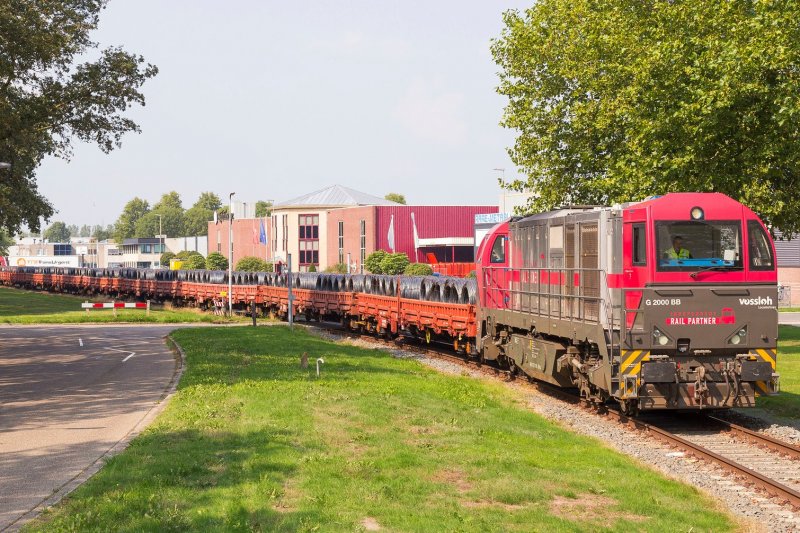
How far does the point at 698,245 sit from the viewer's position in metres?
17.1

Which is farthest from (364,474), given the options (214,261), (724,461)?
(214,261)

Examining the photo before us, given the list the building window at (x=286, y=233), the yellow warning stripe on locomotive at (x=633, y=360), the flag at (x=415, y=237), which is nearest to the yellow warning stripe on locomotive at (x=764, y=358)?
the yellow warning stripe on locomotive at (x=633, y=360)

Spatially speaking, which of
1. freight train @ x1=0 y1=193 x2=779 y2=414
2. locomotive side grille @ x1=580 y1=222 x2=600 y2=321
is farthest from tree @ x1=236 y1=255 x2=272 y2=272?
locomotive side grille @ x1=580 y1=222 x2=600 y2=321

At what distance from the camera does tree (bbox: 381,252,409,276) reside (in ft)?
296

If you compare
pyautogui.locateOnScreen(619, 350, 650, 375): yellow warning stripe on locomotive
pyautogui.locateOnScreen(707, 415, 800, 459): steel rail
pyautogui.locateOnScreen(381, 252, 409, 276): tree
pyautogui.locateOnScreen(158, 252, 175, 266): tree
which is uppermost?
pyautogui.locateOnScreen(158, 252, 175, 266): tree

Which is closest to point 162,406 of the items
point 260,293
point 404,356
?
point 404,356

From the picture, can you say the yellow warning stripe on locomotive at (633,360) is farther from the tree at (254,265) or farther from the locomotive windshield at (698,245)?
the tree at (254,265)

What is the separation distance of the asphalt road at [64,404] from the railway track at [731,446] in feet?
31.0

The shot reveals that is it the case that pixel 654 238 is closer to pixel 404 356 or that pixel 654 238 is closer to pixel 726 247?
pixel 726 247

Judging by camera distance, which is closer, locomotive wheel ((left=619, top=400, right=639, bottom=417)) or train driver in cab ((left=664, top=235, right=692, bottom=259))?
train driver in cab ((left=664, top=235, right=692, bottom=259))

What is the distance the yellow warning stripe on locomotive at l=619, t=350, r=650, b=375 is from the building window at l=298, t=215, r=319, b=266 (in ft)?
348

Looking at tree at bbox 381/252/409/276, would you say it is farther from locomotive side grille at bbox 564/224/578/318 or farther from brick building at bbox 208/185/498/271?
locomotive side grille at bbox 564/224/578/318

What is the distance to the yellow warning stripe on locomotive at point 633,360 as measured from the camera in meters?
16.7

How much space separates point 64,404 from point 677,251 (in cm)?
1280
